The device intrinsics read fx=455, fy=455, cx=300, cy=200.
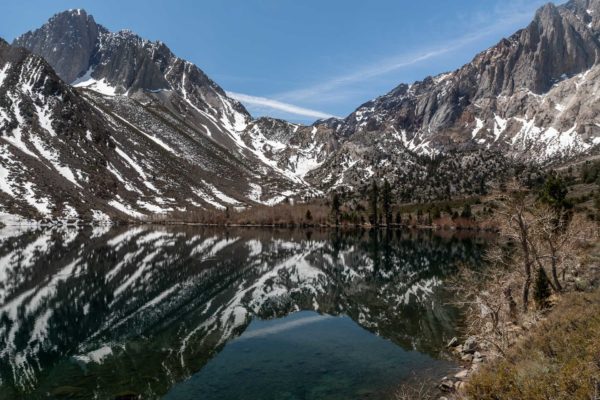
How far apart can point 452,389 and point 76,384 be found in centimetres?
2413

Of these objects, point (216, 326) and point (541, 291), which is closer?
point (541, 291)

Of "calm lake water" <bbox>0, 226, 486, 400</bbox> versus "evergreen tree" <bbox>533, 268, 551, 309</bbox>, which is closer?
"calm lake water" <bbox>0, 226, 486, 400</bbox>

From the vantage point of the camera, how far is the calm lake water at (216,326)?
30844 millimetres

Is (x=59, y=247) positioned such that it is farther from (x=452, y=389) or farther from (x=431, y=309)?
(x=452, y=389)

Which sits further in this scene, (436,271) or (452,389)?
(436,271)

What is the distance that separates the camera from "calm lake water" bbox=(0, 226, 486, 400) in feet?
101

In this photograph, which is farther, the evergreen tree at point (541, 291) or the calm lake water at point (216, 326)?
the evergreen tree at point (541, 291)

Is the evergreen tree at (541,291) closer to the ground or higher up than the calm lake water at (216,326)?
higher up

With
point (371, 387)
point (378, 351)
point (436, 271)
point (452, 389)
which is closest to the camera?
point (452, 389)

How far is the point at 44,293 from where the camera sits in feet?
196

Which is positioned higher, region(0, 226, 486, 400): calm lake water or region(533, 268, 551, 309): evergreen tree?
region(533, 268, 551, 309): evergreen tree

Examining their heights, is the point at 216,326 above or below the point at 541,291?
below

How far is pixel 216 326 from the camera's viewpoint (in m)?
46.5

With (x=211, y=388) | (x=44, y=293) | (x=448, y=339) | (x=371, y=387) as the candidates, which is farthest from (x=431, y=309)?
(x=44, y=293)
